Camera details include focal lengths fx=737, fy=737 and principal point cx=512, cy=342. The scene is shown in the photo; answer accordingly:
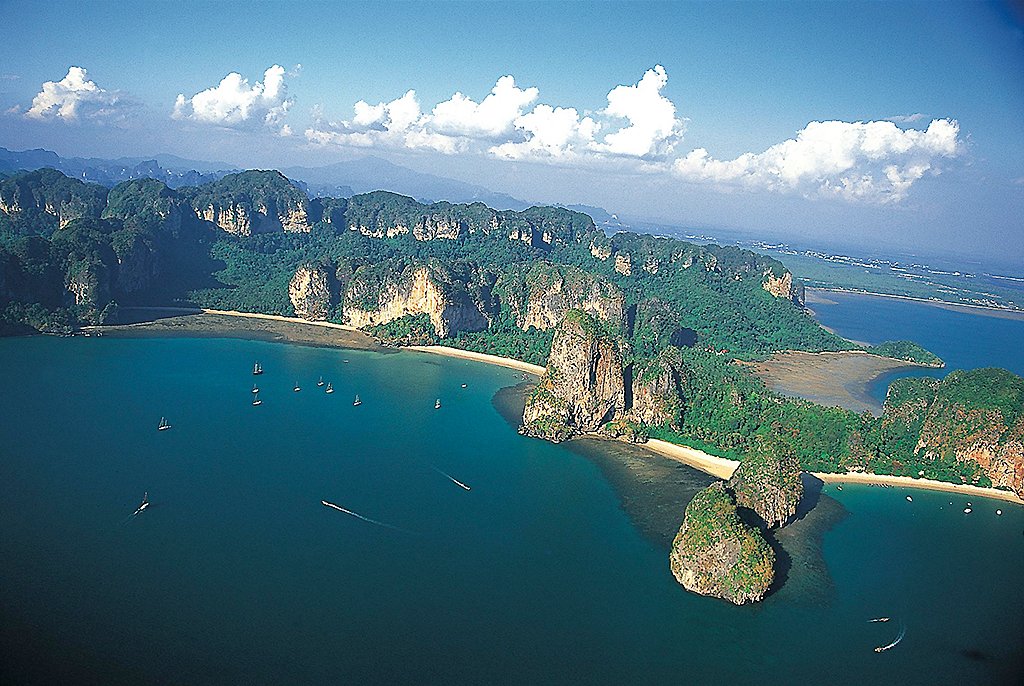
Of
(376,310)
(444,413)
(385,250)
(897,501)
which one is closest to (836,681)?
(897,501)

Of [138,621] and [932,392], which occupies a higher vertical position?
[932,392]

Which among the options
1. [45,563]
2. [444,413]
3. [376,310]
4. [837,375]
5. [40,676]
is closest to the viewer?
[40,676]

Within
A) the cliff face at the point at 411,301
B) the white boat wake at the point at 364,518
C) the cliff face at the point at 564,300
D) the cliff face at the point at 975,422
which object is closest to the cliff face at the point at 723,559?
the white boat wake at the point at 364,518

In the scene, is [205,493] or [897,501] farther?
[897,501]

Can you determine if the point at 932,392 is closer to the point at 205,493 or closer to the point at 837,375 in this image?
the point at 837,375

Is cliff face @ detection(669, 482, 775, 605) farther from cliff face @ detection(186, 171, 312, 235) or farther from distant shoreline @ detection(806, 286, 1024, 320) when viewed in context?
distant shoreline @ detection(806, 286, 1024, 320)

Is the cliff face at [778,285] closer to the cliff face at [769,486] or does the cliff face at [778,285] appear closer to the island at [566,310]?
the island at [566,310]

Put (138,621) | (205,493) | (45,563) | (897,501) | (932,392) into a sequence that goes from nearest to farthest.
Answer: (138,621) < (45,563) < (205,493) < (897,501) < (932,392)
